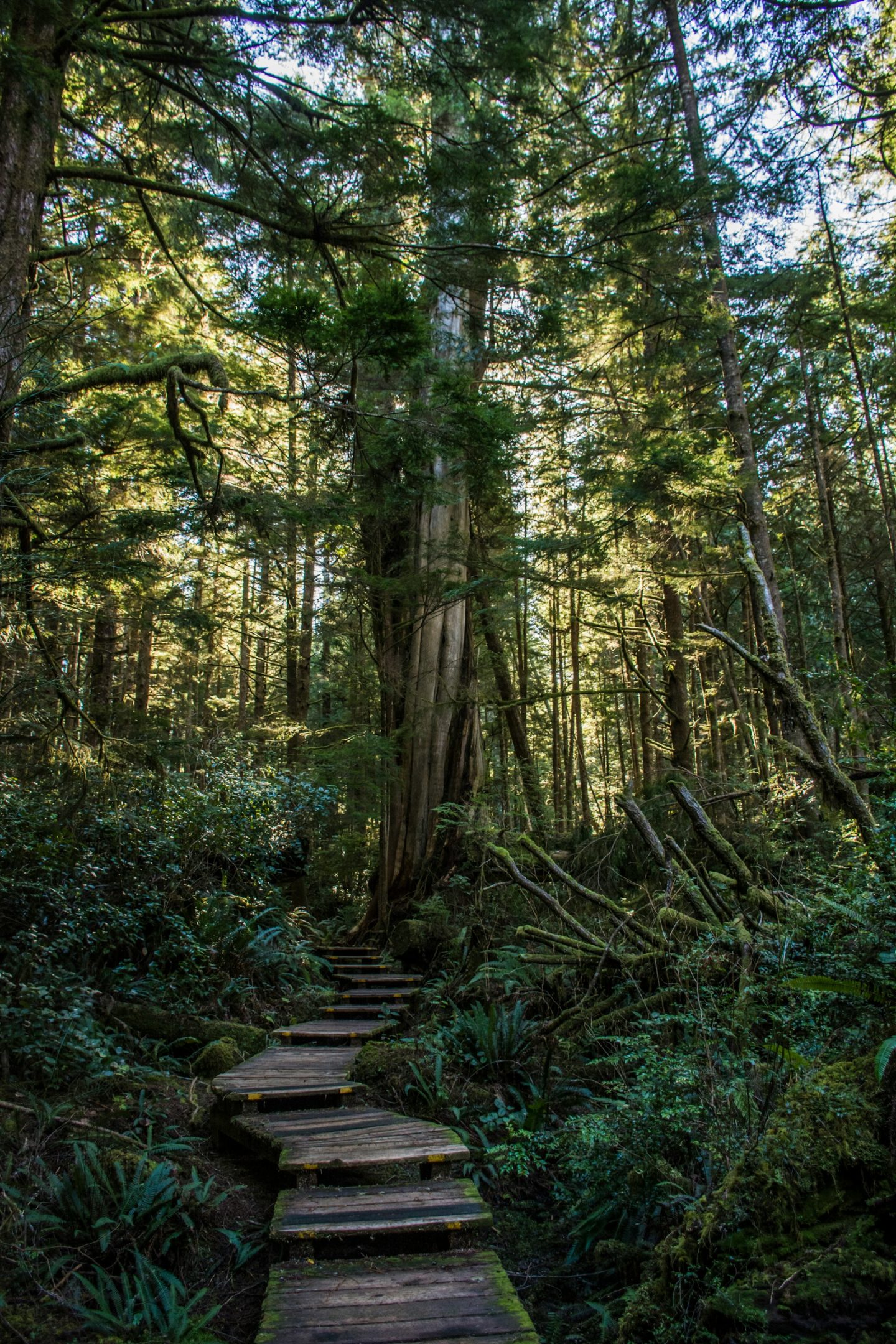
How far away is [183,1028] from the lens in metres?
6.10

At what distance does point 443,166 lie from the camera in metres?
7.11

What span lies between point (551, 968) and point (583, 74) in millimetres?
11971

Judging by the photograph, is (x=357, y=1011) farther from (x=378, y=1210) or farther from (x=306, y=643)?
(x=306, y=643)

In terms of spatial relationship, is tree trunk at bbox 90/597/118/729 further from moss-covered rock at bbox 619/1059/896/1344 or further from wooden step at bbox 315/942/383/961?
moss-covered rock at bbox 619/1059/896/1344

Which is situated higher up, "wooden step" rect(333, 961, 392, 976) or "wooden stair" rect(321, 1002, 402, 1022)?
"wooden step" rect(333, 961, 392, 976)

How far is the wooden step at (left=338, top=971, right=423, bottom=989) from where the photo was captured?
8.01 m

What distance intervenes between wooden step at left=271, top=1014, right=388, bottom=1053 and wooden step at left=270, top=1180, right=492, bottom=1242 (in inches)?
102

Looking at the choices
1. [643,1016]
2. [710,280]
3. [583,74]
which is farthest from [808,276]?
[643,1016]

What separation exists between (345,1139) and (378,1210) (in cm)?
80

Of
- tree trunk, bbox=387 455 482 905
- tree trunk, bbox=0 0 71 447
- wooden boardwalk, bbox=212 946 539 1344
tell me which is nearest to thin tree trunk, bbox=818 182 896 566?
tree trunk, bbox=387 455 482 905

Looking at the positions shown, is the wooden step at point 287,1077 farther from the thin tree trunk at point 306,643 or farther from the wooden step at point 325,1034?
the thin tree trunk at point 306,643

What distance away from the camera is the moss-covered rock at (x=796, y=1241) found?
1868 mm

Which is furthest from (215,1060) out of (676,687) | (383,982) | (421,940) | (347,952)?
(676,687)

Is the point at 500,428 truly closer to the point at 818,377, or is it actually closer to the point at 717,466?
the point at 717,466
